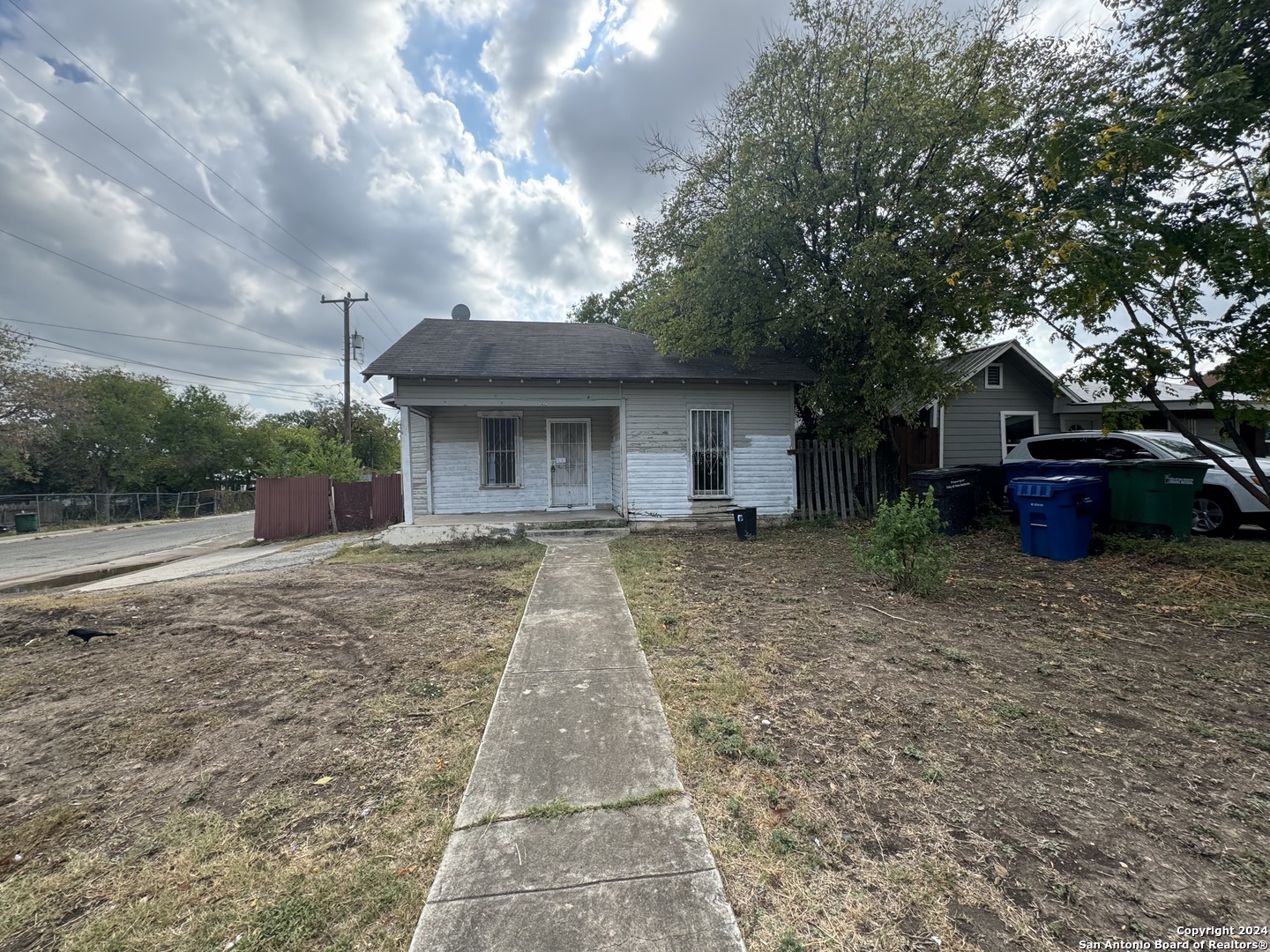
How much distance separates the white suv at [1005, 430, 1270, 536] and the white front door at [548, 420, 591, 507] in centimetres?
909

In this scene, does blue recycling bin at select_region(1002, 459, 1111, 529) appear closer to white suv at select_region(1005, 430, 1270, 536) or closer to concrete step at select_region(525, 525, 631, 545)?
white suv at select_region(1005, 430, 1270, 536)

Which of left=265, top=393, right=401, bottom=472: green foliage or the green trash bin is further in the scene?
left=265, top=393, right=401, bottom=472: green foliage

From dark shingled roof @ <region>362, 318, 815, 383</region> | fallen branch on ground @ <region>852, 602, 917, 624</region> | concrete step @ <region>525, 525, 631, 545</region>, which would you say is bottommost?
fallen branch on ground @ <region>852, 602, 917, 624</region>

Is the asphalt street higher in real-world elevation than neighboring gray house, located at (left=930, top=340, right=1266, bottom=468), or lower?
lower

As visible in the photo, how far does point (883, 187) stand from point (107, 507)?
34.4 metres

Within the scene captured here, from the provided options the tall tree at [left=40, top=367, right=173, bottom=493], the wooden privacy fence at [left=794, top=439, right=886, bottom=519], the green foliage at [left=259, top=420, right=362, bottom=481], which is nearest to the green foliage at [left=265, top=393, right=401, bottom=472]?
the tall tree at [left=40, top=367, right=173, bottom=493]

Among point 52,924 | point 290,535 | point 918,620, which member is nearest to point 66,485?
point 290,535

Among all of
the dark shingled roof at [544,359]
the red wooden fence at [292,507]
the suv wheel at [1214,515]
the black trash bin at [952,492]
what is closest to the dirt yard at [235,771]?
the dark shingled roof at [544,359]

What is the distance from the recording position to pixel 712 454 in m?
10.3

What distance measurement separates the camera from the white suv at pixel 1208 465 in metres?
7.65

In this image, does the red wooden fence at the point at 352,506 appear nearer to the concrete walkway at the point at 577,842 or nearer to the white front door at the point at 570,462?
the white front door at the point at 570,462

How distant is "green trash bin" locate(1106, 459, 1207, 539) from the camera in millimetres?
6859

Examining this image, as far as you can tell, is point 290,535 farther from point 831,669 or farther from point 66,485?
point 66,485

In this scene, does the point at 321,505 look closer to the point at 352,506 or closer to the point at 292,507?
the point at 292,507
